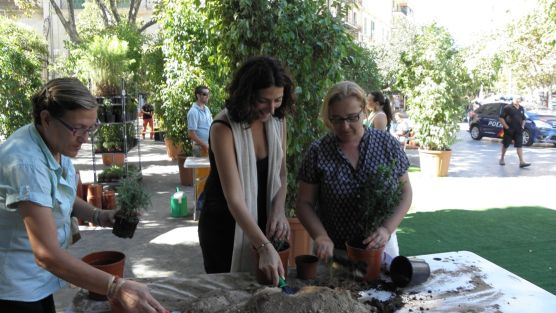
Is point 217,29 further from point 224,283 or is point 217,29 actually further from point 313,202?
point 224,283

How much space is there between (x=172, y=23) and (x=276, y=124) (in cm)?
624

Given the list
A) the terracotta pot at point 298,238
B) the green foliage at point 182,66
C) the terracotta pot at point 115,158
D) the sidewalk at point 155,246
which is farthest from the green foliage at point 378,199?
the terracotta pot at point 115,158

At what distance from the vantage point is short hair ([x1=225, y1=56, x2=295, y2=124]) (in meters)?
1.93

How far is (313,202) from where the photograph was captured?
7.34 ft

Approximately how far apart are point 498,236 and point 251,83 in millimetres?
4429

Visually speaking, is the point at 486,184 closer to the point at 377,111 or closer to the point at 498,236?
the point at 498,236

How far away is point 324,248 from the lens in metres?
1.95

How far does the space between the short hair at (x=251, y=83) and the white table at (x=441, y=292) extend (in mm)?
697

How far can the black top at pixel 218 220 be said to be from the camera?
2.16 meters

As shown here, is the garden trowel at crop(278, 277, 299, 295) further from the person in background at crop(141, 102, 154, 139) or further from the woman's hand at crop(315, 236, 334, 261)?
the person in background at crop(141, 102, 154, 139)

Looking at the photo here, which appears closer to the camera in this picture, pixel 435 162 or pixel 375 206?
pixel 375 206

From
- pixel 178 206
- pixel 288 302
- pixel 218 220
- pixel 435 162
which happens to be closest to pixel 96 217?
pixel 218 220

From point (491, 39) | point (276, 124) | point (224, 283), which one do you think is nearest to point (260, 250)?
point (224, 283)

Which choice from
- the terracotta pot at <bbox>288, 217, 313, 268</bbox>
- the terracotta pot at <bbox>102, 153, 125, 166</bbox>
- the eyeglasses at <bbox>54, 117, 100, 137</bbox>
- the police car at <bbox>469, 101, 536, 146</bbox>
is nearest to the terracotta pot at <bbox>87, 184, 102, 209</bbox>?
the terracotta pot at <bbox>102, 153, 125, 166</bbox>
